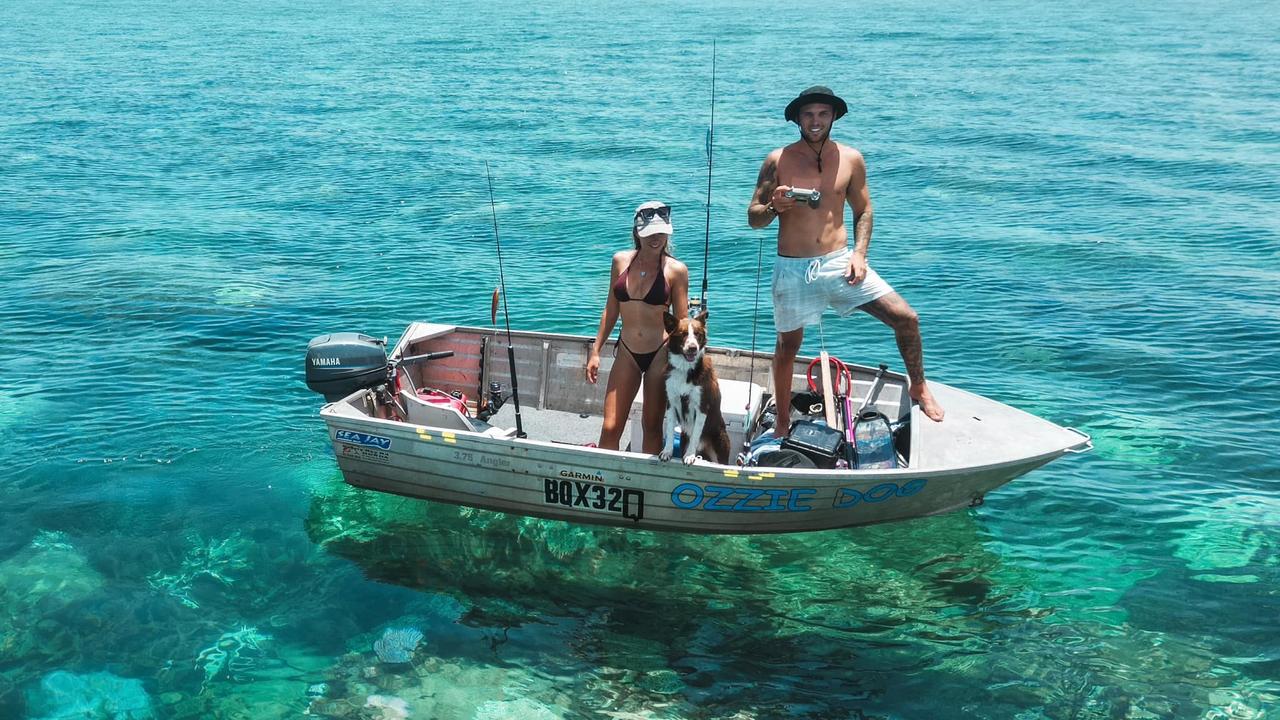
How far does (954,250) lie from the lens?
72.5 feet

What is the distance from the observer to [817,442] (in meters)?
9.60

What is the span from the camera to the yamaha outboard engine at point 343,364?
1056 centimetres

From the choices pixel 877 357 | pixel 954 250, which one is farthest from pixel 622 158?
pixel 877 357

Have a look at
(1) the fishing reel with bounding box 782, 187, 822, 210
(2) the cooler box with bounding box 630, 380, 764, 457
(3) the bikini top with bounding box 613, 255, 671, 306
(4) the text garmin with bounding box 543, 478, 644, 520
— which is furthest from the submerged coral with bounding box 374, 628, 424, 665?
(1) the fishing reel with bounding box 782, 187, 822, 210

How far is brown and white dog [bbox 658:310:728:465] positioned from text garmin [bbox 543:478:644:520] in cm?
61

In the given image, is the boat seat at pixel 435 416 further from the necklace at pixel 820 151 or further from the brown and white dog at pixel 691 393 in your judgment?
the necklace at pixel 820 151

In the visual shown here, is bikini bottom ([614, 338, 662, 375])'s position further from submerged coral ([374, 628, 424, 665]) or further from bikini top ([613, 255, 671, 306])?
submerged coral ([374, 628, 424, 665])

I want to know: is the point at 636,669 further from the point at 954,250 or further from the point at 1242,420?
the point at 954,250

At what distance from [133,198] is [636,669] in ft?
73.7

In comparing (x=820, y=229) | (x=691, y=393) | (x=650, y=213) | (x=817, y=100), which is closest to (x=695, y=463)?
(x=691, y=393)

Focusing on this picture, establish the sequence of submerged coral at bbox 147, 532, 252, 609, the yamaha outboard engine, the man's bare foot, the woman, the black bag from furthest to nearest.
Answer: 1. the yamaha outboard engine
2. the man's bare foot
3. submerged coral at bbox 147, 532, 252, 609
4. the black bag
5. the woman

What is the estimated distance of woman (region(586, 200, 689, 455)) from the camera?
8680mm

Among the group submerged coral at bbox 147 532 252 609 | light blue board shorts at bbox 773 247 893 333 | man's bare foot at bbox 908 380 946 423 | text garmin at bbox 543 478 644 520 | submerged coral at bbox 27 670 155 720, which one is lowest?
submerged coral at bbox 27 670 155 720

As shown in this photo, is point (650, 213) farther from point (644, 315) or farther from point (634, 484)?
point (634, 484)
